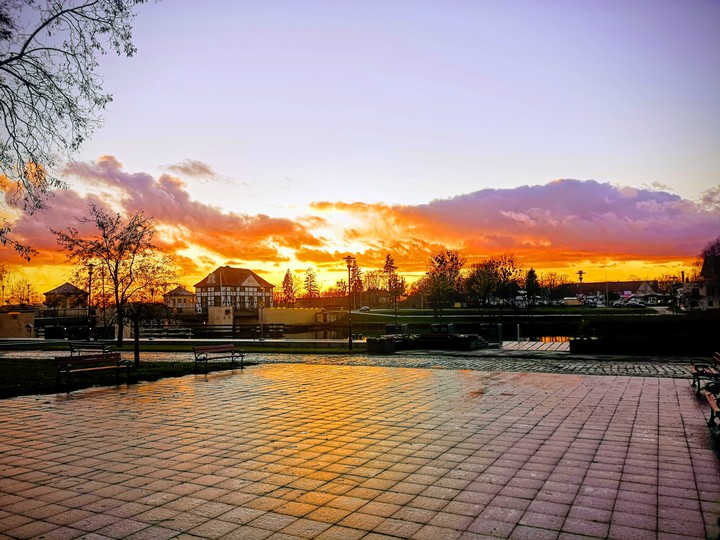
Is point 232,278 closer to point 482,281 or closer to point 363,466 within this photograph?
point 482,281

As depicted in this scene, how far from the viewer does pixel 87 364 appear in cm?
1398

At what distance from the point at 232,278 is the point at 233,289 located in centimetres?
267

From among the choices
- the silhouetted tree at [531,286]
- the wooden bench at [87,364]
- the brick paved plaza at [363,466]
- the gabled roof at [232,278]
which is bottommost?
the brick paved plaza at [363,466]

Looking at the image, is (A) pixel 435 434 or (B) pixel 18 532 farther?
(A) pixel 435 434

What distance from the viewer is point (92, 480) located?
5832 mm

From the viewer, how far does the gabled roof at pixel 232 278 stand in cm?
12538

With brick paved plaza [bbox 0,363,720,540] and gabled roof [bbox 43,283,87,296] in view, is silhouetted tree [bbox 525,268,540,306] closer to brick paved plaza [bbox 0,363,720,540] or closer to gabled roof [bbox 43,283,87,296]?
gabled roof [bbox 43,283,87,296]

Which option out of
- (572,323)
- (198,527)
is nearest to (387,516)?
(198,527)

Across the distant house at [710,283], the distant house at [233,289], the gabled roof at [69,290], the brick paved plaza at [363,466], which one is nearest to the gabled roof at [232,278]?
the distant house at [233,289]

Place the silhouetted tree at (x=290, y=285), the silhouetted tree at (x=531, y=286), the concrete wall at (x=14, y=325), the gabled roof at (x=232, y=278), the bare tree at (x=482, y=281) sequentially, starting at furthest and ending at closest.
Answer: the silhouetted tree at (x=290, y=285)
the gabled roof at (x=232, y=278)
the silhouetted tree at (x=531, y=286)
the bare tree at (x=482, y=281)
the concrete wall at (x=14, y=325)

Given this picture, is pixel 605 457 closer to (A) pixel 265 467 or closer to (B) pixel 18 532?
(A) pixel 265 467

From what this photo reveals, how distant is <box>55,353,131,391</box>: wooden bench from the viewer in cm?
1315

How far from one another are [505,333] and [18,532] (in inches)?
1548

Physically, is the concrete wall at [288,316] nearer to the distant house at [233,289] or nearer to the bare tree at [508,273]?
the bare tree at [508,273]
